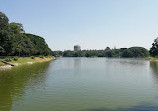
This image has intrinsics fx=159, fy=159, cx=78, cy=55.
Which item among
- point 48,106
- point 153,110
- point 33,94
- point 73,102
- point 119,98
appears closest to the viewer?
→ point 153,110

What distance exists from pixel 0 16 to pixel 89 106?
58.0 m

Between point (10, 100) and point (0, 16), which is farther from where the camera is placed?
point (0, 16)

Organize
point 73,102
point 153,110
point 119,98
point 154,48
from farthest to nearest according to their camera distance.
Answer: point 154,48
point 119,98
point 73,102
point 153,110

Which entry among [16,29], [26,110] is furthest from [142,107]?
[16,29]

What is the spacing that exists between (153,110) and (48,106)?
9.35 meters

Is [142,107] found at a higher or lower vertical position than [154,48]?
lower

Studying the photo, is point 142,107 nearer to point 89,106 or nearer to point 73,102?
point 89,106

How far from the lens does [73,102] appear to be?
53.0ft

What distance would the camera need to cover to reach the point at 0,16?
197ft

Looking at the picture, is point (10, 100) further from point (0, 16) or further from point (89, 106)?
point (0, 16)

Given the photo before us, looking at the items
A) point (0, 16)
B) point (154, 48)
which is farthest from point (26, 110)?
point (154, 48)

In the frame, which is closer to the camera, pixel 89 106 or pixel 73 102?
pixel 89 106

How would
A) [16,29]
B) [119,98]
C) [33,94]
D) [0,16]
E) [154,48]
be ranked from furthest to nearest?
[154,48], [16,29], [0,16], [33,94], [119,98]

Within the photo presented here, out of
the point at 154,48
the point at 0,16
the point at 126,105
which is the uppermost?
the point at 0,16
